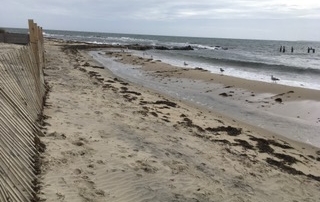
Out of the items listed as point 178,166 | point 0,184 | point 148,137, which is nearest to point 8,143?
point 0,184

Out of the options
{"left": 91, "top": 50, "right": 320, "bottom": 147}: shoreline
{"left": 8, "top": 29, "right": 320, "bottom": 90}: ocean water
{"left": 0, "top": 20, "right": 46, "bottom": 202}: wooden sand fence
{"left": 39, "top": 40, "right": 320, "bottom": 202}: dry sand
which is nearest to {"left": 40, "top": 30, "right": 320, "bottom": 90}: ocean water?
{"left": 8, "top": 29, "right": 320, "bottom": 90}: ocean water

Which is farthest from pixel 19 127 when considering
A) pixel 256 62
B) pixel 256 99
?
pixel 256 62

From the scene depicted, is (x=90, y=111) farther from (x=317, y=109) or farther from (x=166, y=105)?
(x=317, y=109)

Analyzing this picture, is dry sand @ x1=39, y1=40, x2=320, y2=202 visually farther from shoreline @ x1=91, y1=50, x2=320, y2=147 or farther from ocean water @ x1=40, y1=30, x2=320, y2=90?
ocean water @ x1=40, y1=30, x2=320, y2=90

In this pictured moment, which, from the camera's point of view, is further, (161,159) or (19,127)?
(161,159)

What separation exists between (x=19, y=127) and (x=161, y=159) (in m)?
2.39

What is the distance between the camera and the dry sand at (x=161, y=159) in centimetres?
468

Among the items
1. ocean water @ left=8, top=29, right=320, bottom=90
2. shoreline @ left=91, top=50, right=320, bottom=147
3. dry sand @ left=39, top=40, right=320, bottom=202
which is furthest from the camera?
ocean water @ left=8, top=29, right=320, bottom=90

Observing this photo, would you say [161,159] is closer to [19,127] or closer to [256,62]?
[19,127]

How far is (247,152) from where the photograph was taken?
23.0ft

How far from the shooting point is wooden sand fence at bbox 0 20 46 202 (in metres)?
3.65

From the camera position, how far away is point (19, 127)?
4809 mm

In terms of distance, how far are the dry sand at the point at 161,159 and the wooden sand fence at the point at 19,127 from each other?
0.28 m

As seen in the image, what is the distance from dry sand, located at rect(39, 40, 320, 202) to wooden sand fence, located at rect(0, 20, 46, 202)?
0.91 feet
